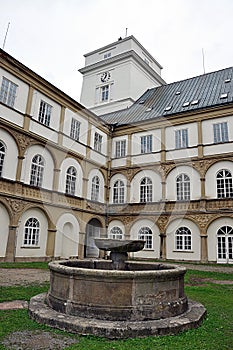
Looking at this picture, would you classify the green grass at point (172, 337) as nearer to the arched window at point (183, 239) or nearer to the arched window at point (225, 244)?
the arched window at point (225, 244)

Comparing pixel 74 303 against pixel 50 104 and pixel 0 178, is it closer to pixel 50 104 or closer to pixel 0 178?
pixel 0 178

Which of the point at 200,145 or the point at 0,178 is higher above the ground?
the point at 200,145

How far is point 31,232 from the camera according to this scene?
18.4 meters

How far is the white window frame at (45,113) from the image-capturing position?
2034 cm

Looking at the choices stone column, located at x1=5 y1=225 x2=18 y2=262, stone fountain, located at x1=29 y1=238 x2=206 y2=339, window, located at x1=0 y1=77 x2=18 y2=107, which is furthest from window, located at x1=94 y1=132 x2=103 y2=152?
stone fountain, located at x1=29 y1=238 x2=206 y2=339

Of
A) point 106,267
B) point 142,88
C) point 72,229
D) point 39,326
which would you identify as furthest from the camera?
point 142,88

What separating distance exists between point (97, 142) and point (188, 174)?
8385mm

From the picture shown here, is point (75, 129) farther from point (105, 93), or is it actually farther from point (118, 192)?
point (105, 93)

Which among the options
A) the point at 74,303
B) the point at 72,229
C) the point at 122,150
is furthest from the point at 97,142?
the point at 74,303

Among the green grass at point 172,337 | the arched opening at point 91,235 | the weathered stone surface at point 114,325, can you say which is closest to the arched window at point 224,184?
the arched opening at point 91,235

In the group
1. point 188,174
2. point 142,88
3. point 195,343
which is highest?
point 142,88

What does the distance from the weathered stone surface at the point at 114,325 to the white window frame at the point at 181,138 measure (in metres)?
19.3

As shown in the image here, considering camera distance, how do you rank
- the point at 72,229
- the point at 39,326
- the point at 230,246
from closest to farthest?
the point at 39,326 < the point at 230,246 < the point at 72,229

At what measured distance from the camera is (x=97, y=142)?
26031mm
